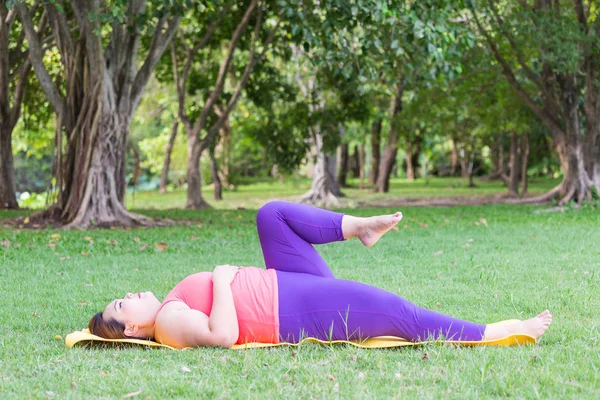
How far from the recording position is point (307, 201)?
22.5 metres

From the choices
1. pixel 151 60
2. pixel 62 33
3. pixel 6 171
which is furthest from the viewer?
pixel 6 171

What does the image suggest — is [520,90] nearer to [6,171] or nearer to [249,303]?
[6,171]

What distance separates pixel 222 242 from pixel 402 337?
6366mm

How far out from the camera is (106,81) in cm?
1315

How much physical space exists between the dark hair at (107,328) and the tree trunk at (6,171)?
14.9 meters

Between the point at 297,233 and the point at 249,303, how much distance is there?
559 millimetres

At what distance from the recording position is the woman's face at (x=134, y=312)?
15.4 ft

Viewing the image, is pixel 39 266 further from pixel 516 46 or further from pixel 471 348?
pixel 516 46

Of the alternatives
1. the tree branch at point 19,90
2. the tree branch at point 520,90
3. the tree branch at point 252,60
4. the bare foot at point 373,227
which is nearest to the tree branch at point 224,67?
the tree branch at point 252,60

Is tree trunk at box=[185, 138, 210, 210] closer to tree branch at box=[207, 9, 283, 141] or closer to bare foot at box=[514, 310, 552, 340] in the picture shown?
tree branch at box=[207, 9, 283, 141]

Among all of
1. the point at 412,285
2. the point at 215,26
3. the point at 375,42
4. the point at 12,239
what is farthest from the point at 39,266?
the point at 215,26

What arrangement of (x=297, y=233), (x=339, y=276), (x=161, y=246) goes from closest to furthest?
1. (x=297, y=233)
2. (x=339, y=276)
3. (x=161, y=246)

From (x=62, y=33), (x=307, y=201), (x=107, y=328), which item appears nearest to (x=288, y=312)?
(x=107, y=328)

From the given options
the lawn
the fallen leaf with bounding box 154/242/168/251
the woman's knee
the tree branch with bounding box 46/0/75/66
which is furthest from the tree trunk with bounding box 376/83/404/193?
the woman's knee
